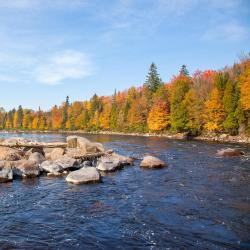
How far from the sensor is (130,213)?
50.0 feet

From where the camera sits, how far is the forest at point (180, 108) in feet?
202

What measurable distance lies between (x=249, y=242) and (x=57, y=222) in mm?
7405

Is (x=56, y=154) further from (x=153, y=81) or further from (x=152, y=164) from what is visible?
(x=153, y=81)

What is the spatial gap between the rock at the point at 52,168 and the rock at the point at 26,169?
0.82 meters

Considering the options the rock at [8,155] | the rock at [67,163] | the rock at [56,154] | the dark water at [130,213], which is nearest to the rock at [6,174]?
the dark water at [130,213]

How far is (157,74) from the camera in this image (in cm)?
10975

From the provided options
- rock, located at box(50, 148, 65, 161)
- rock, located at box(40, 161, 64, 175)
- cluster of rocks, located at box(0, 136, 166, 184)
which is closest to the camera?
cluster of rocks, located at box(0, 136, 166, 184)

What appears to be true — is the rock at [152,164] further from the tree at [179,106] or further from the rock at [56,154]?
the tree at [179,106]

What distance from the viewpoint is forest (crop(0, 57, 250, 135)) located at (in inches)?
2426

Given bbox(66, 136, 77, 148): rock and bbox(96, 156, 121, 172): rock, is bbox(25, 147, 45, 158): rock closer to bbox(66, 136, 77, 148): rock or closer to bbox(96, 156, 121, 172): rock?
bbox(66, 136, 77, 148): rock

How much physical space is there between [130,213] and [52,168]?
38.8ft

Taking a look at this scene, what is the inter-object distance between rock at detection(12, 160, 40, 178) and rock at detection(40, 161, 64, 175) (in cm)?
82

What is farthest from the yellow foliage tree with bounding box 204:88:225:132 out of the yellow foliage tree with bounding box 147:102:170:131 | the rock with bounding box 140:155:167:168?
the rock with bounding box 140:155:167:168

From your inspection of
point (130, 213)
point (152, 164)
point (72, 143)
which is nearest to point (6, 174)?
point (130, 213)
